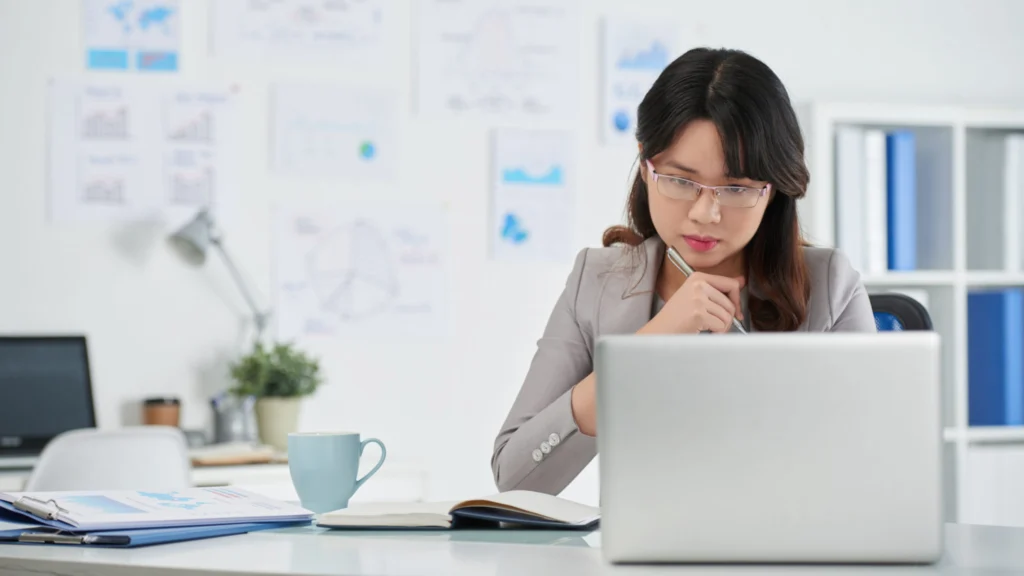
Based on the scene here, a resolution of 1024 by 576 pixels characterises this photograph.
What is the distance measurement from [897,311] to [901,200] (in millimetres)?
1351

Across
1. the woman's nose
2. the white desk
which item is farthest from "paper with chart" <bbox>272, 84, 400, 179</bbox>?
the woman's nose

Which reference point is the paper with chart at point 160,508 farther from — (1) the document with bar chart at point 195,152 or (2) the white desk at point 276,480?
(1) the document with bar chart at point 195,152

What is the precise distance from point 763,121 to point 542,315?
180 centimetres

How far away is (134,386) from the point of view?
9.64 ft

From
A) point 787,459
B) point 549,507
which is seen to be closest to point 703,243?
point 549,507

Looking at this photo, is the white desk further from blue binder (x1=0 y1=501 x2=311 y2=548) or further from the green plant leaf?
blue binder (x1=0 y1=501 x2=311 y2=548)

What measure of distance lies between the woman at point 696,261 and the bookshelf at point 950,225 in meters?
1.54

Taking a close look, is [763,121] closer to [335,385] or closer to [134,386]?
[335,385]

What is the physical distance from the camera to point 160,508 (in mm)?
1070

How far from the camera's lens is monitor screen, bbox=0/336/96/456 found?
2.71 metres

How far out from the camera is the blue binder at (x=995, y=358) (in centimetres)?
316

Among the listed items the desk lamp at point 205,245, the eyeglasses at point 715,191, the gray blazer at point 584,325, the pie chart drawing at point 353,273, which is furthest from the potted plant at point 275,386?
the eyeglasses at point 715,191

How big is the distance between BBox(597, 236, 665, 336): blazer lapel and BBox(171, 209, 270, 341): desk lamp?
1.52m

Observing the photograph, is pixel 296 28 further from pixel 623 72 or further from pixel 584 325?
pixel 584 325
